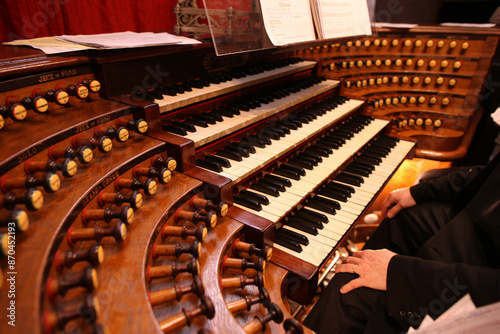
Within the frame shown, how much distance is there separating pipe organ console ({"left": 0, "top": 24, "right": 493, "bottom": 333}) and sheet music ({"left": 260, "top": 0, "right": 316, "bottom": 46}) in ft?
1.51

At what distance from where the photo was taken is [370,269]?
4.53 ft

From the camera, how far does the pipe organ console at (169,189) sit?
85 centimetres

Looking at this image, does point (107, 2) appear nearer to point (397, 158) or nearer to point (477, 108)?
point (397, 158)

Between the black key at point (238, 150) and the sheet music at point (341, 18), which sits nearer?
the black key at point (238, 150)

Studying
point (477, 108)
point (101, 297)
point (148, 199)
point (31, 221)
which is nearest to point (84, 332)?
point (101, 297)

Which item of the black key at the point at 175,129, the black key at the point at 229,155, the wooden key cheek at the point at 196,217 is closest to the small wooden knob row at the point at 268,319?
the wooden key cheek at the point at 196,217

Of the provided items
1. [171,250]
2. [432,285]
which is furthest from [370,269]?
[171,250]

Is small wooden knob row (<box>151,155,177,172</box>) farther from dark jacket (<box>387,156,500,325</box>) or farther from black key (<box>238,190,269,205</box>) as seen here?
dark jacket (<box>387,156,500,325</box>)

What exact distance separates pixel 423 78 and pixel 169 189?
329 centimetres

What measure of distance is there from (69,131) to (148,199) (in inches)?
16.7

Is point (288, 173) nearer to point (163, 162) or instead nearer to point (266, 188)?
point (266, 188)

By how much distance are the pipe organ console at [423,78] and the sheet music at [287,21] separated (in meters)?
1.30

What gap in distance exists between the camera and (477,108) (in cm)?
340

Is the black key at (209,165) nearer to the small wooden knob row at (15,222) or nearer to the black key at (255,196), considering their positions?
the black key at (255,196)
